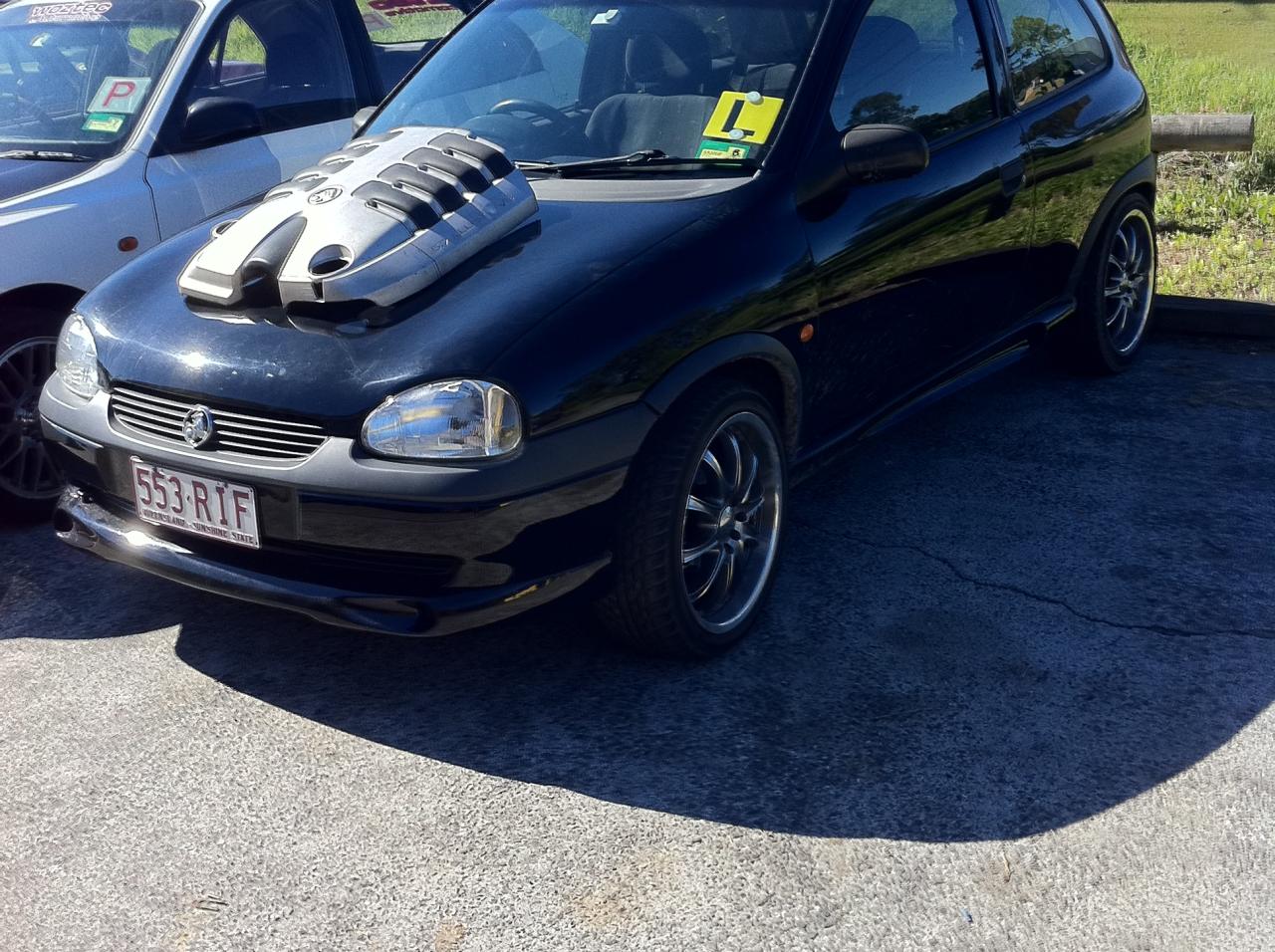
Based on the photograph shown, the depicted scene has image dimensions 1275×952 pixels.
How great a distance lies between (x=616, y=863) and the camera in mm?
2803

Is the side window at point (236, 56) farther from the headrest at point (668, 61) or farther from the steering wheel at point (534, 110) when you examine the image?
the headrest at point (668, 61)

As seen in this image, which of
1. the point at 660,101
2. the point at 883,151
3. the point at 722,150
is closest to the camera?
the point at 883,151

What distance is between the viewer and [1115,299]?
19.0 feet

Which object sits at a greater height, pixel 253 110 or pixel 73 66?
pixel 73 66

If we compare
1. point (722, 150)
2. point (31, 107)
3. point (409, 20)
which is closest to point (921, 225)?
point (722, 150)

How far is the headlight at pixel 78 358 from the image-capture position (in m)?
3.51

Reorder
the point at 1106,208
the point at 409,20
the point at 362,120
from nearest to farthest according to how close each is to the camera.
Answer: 1. the point at 362,120
2. the point at 1106,208
3. the point at 409,20

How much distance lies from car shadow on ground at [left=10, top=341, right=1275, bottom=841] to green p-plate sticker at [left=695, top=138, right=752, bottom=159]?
123 cm

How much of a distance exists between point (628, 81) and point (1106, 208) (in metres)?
2.26

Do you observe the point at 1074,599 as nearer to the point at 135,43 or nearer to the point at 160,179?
the point at 160,179

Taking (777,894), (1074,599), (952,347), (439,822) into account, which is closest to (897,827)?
(777,894)

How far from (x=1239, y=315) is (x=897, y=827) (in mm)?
4220

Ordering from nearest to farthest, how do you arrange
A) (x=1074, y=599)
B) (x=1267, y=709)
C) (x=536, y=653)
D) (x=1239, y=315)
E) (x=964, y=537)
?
1. (x=1267, y=709)
2. (x=536, y=653)
3. (x=1074, y=599)
4. (x=964, y=537)
5. (x=1239, y=315)

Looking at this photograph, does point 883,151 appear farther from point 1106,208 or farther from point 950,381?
point 1106,208
